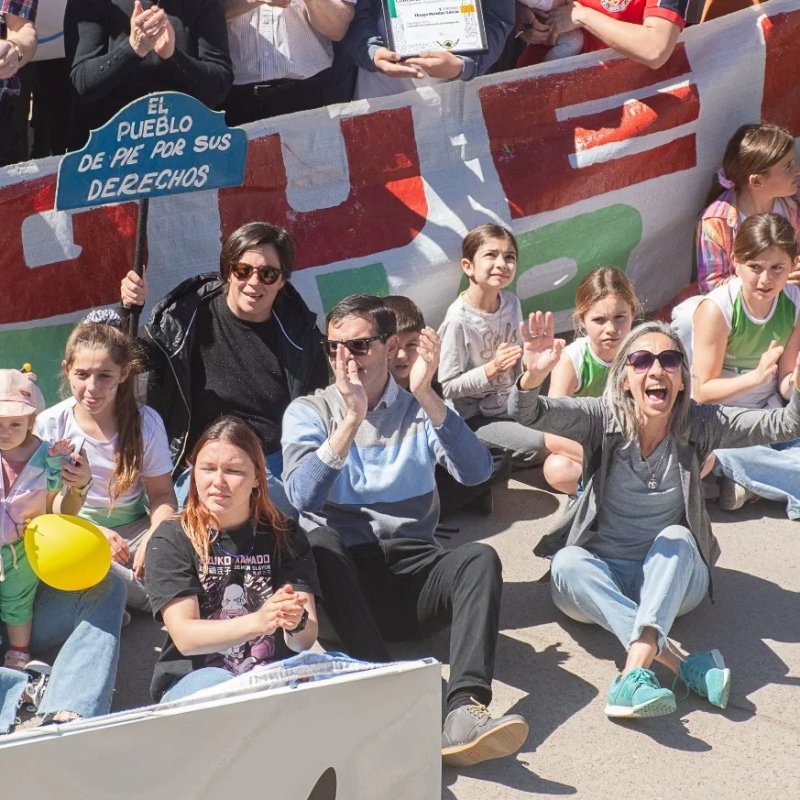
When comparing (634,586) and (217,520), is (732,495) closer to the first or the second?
(634,586)

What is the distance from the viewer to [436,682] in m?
3.12

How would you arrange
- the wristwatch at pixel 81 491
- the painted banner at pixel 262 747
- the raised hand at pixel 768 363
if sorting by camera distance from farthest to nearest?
1. the raised hand at pixel 768 363
2. the wristwatch at pixel 81 491
3. the painted banner at pixel 262 747

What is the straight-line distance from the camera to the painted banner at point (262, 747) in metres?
2.75

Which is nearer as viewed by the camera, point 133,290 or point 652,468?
point 652,468

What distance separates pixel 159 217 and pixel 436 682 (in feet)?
9.74

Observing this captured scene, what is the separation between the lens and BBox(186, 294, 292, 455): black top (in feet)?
16.0

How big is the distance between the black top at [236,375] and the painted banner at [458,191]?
26.2 inches

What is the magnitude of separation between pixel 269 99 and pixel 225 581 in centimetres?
280

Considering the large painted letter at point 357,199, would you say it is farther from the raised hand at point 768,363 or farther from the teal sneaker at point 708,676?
the teal sneaker at point 708,676

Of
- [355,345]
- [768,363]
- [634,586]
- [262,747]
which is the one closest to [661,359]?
[768,363]

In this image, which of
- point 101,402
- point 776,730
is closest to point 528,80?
point 101,402

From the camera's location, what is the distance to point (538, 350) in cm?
422

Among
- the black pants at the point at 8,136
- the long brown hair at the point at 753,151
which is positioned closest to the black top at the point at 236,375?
the black pants at the point at 8,136

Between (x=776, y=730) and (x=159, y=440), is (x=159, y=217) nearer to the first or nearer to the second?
(x=159, y=440)
